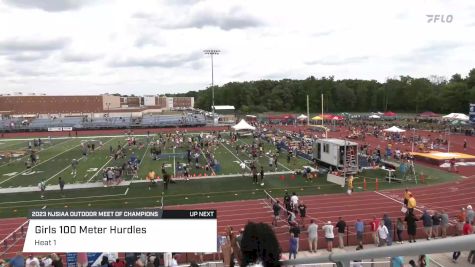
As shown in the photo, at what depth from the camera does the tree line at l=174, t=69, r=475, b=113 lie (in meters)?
112

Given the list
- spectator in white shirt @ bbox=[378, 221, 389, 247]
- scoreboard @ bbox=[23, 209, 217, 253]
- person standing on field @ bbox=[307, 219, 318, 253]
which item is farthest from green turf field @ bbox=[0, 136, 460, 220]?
scoreboard @ bbox=[23, 209, 217, 253]

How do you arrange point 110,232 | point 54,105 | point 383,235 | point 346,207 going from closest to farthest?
point 110,232
point 383,235
point 346,207
point 54,105

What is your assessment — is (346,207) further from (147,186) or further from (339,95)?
(339,95)

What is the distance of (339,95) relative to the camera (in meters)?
128

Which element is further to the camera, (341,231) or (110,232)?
(341,231)

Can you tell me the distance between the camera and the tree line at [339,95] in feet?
368

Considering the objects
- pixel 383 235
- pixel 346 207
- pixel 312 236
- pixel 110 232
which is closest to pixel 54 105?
pixel 346 207

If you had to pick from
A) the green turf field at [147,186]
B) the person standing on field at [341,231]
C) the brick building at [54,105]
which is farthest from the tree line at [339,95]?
the person standing on field at [341,231]

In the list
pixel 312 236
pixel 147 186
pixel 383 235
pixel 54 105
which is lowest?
pixel 147 186

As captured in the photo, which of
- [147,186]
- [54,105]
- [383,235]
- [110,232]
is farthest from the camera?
[54,105]

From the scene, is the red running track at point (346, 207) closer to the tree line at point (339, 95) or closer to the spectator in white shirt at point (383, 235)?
the spectator in white shirt at point (383, 235)

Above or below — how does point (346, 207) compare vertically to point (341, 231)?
below

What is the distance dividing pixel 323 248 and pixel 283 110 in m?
114

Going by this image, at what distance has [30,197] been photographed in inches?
971
